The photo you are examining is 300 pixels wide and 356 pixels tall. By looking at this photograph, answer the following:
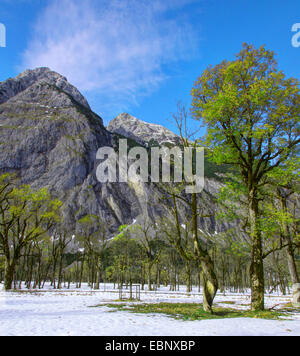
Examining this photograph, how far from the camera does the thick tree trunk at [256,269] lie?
39.9 ft

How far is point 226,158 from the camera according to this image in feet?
46.4

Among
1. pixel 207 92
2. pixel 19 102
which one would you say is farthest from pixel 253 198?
pixel 19 102

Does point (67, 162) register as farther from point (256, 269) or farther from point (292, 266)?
point (256, 269)

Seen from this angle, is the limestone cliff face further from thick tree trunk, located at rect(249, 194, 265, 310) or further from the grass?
thick tree trunk, located at rect(249, 194, 265, 310)

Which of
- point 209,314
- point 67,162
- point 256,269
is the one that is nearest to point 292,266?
point 256,269

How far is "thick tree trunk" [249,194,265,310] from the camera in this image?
478 inches

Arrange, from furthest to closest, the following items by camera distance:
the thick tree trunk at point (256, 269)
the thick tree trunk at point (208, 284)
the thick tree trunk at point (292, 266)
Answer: the thick tree trunk at point (292, 266), the thick tree trunk at point (208, 284), the thick tree trunk at point (256, 269)

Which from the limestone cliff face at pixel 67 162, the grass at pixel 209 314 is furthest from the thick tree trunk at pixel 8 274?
the limestone cliff face at pixel 67 162

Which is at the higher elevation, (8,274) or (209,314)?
(209,314)

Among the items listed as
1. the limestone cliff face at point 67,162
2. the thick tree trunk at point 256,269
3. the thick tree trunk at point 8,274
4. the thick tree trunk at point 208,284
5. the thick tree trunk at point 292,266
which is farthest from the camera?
the limestone cliff face at point 67,162

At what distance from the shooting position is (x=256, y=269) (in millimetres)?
12383

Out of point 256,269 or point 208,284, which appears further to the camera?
point 208,284

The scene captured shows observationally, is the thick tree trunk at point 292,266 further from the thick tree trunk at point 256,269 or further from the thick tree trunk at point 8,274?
the thick tree trunk at point 8,274

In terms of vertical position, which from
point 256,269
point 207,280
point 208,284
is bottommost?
point 208,284
